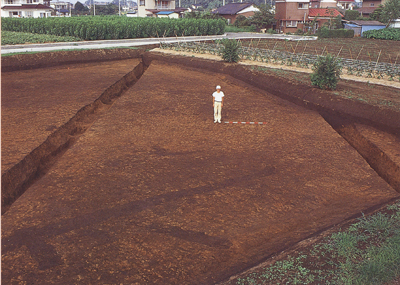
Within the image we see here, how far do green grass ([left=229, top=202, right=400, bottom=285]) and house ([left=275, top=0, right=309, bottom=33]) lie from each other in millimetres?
58641

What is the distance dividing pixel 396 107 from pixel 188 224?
11.3 m

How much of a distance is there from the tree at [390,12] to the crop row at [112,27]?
27.7 metres

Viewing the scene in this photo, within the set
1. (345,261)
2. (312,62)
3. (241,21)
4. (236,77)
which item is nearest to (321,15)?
(241,21)

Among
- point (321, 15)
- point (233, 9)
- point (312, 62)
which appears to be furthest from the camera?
point (233, 9)

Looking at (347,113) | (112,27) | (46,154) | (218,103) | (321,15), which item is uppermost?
(321,15)

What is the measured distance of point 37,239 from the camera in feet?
26.8

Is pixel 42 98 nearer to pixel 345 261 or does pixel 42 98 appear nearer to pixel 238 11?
pixel 345 261

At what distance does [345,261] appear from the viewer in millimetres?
7086

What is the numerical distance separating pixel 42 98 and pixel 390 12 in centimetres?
5837

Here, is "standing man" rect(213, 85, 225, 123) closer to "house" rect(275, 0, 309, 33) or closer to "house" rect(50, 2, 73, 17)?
"house" rect(275, 0, 309, 33)

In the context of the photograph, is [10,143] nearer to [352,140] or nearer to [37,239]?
[37,239]

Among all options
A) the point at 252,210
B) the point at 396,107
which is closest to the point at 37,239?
the point at 252,210

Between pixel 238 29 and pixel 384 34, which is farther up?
pixel 238 29

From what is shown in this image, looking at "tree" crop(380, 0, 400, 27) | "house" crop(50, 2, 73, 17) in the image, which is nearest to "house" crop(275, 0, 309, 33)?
"tree" crop(380, 0, 400, 27)
